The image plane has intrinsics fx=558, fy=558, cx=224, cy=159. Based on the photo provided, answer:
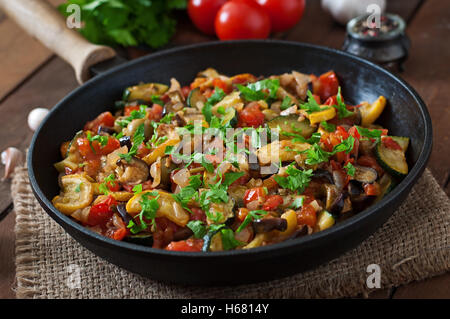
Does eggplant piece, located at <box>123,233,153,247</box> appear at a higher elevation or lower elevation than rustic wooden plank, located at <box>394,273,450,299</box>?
higher

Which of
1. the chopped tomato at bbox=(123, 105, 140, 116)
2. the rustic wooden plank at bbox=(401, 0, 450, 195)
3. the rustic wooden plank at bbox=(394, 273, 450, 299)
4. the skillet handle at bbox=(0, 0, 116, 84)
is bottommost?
the rustic wooden plank at bbox=(401, 0, 450, 195)

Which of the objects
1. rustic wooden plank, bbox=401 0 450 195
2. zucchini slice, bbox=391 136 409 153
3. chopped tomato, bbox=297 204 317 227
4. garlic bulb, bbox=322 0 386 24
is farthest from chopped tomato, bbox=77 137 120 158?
garlic bulb, bbox=322 0 386 24

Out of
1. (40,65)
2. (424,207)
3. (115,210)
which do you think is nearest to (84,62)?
(40,65)

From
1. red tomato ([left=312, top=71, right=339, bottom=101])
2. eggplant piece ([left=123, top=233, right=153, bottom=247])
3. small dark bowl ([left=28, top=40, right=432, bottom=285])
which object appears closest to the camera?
small dark bowl ([left=28, top=40, right=432, bottom=285])

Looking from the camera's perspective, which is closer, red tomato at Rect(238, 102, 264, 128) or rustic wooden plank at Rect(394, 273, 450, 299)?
rustic wooden plank at Rect(394, 273, 450, 299)

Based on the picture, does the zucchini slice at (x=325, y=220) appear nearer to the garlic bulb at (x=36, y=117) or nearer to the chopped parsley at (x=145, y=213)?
the chopped parsley at (x=145, y=213)

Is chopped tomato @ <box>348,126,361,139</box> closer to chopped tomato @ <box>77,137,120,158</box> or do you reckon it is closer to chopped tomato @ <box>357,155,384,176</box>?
chopped tomato @ <box>357,155,384,176</box>
